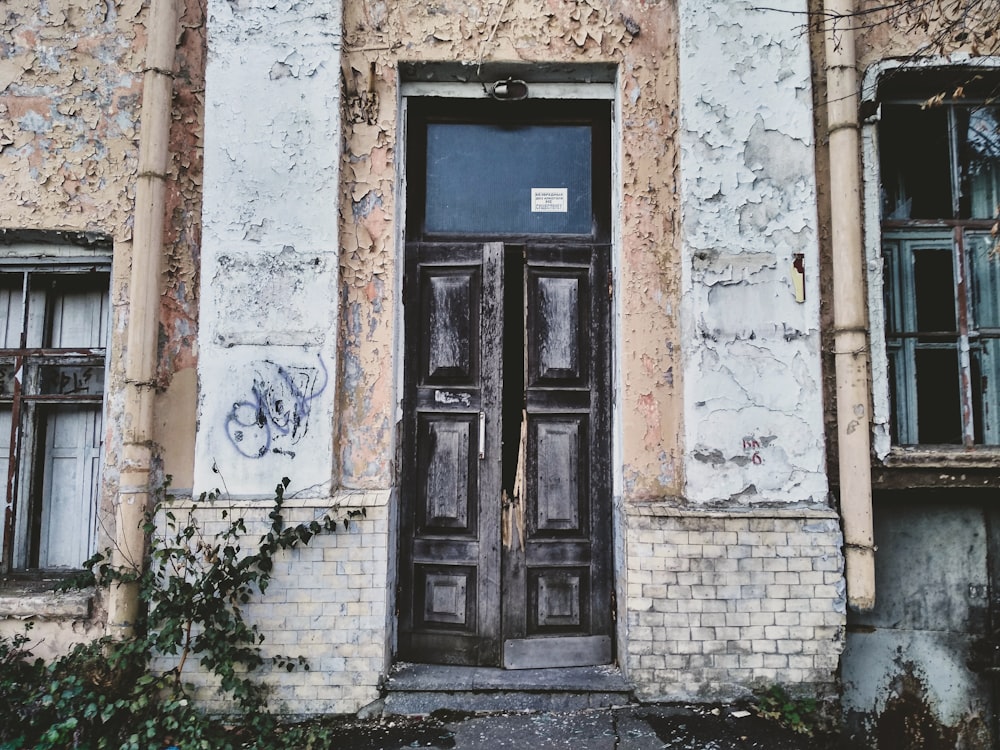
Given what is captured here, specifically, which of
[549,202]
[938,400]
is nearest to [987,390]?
[938,400]

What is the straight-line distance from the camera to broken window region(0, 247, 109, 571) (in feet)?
12.4

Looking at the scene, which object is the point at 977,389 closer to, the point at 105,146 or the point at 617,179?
the point at 617,179

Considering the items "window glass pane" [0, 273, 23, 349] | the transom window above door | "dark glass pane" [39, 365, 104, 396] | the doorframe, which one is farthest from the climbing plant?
the transom window above door

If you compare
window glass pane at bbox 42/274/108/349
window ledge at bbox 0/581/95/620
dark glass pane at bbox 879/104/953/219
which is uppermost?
dark glass pane at bbox 879/104/953/219

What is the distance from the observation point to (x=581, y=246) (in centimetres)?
388

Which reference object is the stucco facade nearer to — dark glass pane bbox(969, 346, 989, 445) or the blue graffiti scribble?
the blue graffiti scribble

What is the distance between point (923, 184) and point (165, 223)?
13.9 ft

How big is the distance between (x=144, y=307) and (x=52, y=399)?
89 cm

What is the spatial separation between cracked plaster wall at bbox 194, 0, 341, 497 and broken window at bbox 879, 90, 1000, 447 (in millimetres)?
3096

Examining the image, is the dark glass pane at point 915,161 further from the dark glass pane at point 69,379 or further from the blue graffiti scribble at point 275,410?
the dark glass pane at point 69,379

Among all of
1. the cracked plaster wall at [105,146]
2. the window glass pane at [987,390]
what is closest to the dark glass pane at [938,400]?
the window glass pane at [987,390]

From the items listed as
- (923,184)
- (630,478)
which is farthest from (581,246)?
(923,184)

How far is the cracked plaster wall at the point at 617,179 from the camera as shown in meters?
3.58

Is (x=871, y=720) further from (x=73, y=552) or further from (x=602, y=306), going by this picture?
(x=73, y=552)
